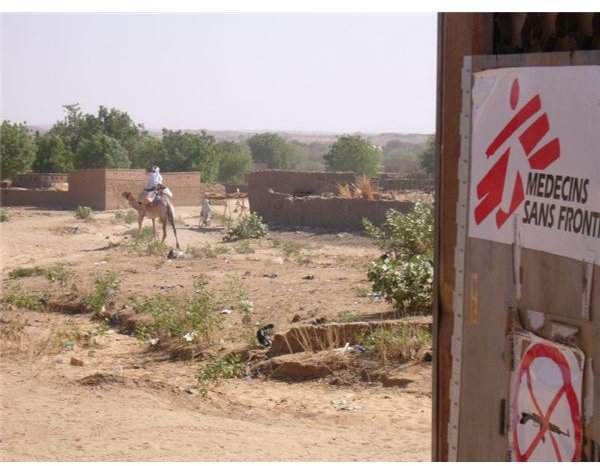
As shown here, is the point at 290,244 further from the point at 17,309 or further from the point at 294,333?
the point at 294,333

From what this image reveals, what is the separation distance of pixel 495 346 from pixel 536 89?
1050mm

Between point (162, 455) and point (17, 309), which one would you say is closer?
point (162, 455)

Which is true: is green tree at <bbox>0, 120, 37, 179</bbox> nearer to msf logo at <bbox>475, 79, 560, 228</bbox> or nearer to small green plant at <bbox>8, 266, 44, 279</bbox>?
small green plant at <bbox>8, 266, 44, 279</bbox>

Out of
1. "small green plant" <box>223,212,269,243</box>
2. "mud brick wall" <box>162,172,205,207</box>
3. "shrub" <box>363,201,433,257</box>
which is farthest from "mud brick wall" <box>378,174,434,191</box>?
"shrub" <box>363,201,433,257</box>

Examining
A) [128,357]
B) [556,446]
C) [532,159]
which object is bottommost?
[128,357]

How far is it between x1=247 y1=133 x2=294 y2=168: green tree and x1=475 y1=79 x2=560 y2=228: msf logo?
77308mm

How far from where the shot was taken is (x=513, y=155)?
3.55 meters

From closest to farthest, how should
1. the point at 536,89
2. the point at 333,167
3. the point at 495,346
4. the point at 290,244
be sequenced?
the point at 536,89
the point at 495,346
the point at 290,244
the point at 333,167

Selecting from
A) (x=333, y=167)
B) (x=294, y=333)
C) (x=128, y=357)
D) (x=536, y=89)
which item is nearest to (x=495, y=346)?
(x=536, y=89)

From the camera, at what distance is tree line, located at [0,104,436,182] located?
135 ft

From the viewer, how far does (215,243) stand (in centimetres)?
2208

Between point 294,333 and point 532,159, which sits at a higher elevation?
point 532,159

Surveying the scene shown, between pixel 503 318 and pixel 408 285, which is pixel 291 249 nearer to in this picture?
pixel 408 285

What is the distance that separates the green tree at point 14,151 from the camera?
40031 mm
